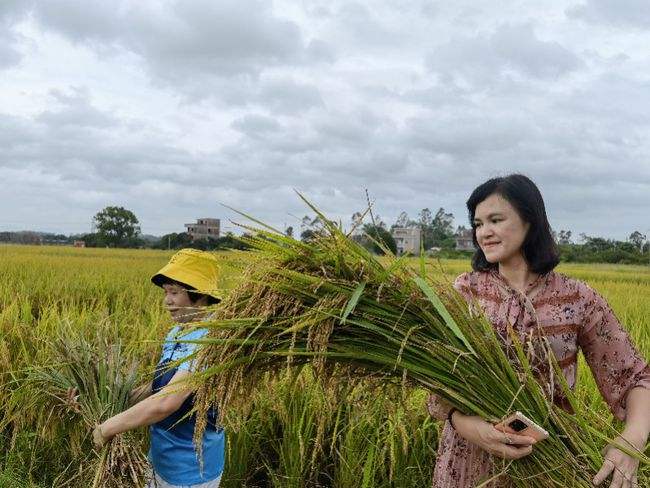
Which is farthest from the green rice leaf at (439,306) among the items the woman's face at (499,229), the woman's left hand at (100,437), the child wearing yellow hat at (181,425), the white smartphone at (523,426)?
the woman's left hand at (100,437)

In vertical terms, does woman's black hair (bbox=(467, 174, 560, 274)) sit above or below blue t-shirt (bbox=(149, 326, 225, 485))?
above

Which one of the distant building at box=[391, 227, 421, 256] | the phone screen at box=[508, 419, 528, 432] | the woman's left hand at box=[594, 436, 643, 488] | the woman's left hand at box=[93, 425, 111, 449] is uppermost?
the distant building at box=[391, 227, 421, 256]

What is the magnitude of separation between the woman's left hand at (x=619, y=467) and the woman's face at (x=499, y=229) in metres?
0.48

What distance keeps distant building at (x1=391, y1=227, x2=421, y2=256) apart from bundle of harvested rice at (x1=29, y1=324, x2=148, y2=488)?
Result: 1.21 meters

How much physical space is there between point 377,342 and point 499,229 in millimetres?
436

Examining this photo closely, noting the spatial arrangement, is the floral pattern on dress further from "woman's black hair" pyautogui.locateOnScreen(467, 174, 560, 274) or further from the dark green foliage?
the dark green foliage

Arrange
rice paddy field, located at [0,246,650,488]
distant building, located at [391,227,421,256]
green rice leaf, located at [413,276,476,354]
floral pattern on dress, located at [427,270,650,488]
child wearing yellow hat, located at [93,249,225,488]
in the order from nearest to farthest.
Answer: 1. green rice leaf, located at [413,276,476,354]
2. distant building, located at [391,227,421,256]
3. floral pattern on dress, located at [427,270,650,488]
4. child wearing yellow hat, located at [93,249,225,488]
5. rice paddy field, located at [0,246,650,488]

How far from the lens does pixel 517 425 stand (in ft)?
4.03

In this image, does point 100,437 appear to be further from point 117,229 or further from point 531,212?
point 117,229

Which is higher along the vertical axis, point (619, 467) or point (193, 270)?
point (193, 270)

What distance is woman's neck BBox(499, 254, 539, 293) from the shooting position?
1.47m

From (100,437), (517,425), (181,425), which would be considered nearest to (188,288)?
(181,425)

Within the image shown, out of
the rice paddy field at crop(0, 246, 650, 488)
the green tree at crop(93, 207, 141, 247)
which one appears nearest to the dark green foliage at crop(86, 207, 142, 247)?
the green tree at crop(93, 207, 141, 247)

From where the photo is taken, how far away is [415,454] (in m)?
2.45
